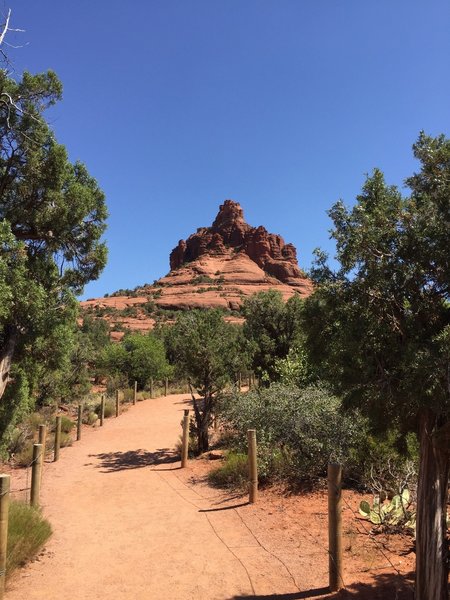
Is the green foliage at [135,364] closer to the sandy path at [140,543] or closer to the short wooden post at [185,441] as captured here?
the sandy path at [140,543]

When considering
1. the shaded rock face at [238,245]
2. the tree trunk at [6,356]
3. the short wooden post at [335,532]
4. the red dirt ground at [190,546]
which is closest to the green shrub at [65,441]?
the red dirt ground at [190,546]

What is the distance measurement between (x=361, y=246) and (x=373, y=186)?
1.06 m

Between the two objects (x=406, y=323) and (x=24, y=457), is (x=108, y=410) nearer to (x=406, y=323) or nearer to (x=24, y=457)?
(x=24, y=457)

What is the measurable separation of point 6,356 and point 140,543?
4640 millimetres

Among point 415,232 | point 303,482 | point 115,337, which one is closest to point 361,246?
point 415,232

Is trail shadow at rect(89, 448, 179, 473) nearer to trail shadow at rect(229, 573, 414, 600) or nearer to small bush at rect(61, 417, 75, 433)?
small bush at rect(61, 417, 75, 433)

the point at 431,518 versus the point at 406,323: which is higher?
the point at 406,323

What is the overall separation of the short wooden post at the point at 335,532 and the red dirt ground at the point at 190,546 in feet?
0.58

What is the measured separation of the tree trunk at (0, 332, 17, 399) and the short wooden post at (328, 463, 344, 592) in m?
6.73

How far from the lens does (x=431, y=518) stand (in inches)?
162

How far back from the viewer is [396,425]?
174 inches

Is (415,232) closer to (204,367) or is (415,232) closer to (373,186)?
(373,186)

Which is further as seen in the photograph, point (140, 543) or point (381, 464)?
point (381, 464)

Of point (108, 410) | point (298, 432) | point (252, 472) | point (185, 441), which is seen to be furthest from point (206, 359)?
point (108, 410)
